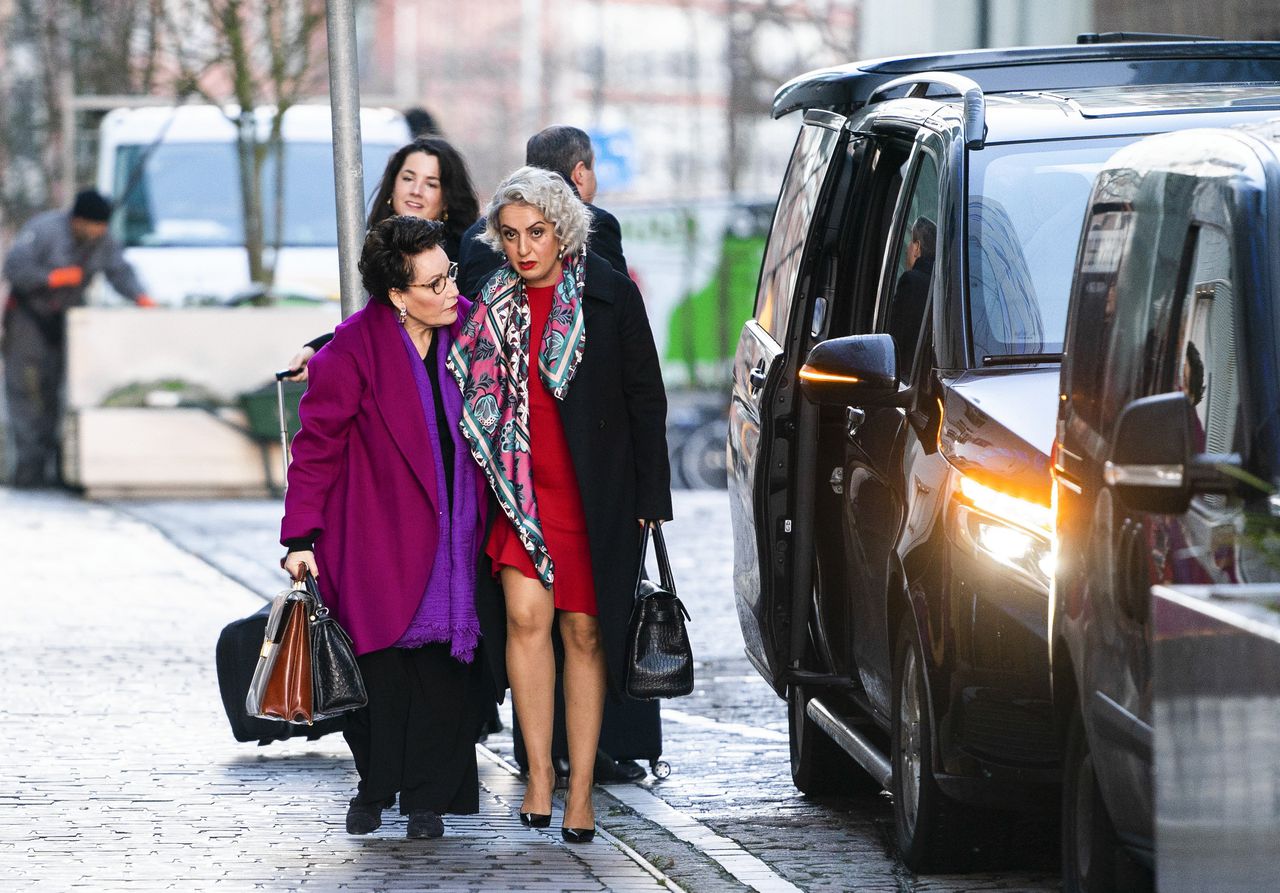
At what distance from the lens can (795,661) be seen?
6.87 m

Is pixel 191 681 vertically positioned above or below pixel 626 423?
below

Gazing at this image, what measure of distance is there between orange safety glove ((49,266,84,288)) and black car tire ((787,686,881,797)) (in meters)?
11.4

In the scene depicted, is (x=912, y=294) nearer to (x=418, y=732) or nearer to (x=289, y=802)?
(x=418, y=732)

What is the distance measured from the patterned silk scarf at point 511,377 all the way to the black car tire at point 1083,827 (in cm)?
193

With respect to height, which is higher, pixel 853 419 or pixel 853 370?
pixel 853 370

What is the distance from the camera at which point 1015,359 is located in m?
5.89

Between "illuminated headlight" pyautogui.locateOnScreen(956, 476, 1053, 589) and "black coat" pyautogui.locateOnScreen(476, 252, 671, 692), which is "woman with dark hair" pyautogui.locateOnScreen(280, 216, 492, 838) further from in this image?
"illuminated headlight" pyautogui.locateOnScreen(956, 476, 1053, 589)

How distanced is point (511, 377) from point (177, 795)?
1.69 m

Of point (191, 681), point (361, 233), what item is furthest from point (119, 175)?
point (361, 233)

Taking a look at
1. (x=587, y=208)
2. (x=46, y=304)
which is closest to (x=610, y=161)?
(x=46, y=304)

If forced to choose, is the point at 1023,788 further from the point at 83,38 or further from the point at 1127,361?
the point at 83,38

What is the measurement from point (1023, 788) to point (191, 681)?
4650mm

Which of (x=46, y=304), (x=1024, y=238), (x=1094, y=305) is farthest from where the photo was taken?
(x=46, y=304)

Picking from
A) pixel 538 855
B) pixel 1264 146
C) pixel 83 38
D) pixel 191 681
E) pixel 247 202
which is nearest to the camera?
pixel 1264 146
